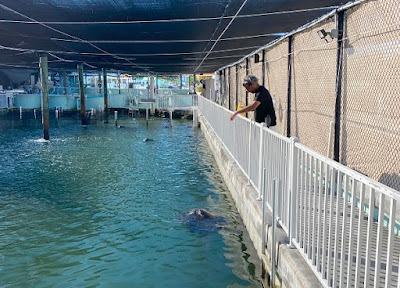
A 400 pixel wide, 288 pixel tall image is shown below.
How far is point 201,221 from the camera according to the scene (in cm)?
709

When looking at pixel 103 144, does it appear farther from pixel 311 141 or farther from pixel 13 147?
pixel 311 141

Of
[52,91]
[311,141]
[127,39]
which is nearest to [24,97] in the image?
[52,91]

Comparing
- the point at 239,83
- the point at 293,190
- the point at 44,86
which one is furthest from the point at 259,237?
the point at 44,86

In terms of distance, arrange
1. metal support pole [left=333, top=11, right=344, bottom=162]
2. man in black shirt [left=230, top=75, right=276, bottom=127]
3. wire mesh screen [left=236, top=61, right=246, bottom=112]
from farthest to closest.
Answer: wire mesh screen [left=236, top=61, right=246, bottom=112] → man in black shirt [left=230, top=75, right=276, bottom=127] → metal support pole [left=333, top=11, right=344, bottom=162]

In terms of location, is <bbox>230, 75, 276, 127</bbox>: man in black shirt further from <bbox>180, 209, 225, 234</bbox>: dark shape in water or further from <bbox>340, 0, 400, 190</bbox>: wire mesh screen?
<bbox>180, 209, 225, 234</bbox>: dark shape in water

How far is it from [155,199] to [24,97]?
29.6 meters

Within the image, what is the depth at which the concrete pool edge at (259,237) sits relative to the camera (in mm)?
3590

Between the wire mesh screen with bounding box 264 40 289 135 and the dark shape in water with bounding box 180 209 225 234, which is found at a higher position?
the wire mesh screen with bounding box 264 40 289 135

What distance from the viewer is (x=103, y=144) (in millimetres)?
17328

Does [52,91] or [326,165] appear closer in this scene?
[326,165]

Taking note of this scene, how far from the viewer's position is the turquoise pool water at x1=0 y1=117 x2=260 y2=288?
17.0 ft

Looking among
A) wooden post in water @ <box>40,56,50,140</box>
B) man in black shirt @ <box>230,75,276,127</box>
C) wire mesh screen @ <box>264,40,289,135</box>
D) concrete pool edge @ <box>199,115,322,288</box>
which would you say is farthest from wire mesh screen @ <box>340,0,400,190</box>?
Result: wooden post in water @ <box>40,56,50,140</box>

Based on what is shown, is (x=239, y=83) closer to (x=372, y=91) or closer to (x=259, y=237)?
(x=372, y=91)

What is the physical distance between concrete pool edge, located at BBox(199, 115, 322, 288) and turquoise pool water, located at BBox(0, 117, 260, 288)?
0.31 meters
